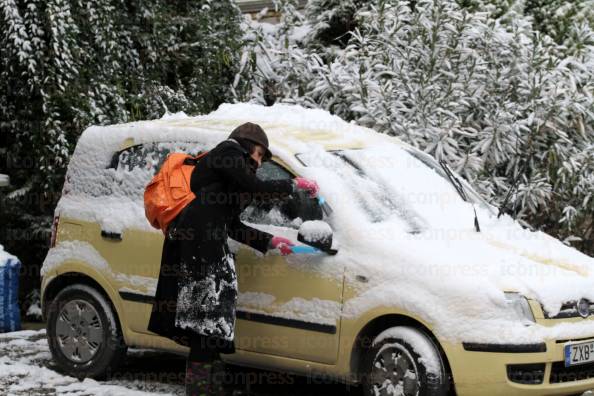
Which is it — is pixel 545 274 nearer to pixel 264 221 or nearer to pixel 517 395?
pixel 517 395

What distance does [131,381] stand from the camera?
688 cm

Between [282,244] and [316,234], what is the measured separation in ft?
1.24

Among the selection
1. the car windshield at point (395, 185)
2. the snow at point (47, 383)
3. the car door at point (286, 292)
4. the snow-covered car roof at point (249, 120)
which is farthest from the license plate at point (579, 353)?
the snow at point (47, 383)

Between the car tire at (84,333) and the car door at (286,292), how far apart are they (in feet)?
3.52

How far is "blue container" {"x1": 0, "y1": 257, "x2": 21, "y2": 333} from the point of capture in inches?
338

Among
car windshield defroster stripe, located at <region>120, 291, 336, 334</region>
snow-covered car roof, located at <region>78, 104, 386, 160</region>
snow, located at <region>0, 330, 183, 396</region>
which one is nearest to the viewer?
car windshield defroster stripe, located at <region>120, 291, 336, 334</region>

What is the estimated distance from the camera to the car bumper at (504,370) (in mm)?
5254

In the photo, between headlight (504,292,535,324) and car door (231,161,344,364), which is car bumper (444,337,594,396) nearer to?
headlight (504,292,535,324)

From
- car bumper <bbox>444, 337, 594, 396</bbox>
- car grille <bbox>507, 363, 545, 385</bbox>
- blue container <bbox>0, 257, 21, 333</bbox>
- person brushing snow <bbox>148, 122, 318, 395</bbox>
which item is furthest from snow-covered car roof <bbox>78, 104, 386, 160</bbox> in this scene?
blue container <bbox>0, 257, 21, 333</bbox>

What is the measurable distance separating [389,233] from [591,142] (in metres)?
4.78

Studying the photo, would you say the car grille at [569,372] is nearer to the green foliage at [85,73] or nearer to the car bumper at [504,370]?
the car bumper at [504,370]

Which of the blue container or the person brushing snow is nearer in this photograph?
the person brushing snow

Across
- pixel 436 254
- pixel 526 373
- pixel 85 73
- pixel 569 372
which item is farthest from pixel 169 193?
pixel 85 73

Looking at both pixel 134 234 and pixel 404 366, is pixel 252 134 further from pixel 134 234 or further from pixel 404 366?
pixel 404 366
